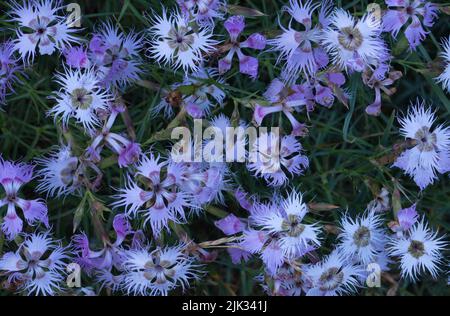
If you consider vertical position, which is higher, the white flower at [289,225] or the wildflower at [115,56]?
the wildflower at [115,56]

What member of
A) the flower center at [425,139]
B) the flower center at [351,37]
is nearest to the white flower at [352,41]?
the flower center at [351,37]

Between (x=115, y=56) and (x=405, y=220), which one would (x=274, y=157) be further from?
(x=115, y=56)

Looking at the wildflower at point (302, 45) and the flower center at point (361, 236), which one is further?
the flower center at point (361, 236)

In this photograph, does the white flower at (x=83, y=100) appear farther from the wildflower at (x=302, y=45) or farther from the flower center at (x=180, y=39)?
the wildflower at (x=302, y=45)

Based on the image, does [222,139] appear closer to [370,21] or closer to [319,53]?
[319,53]

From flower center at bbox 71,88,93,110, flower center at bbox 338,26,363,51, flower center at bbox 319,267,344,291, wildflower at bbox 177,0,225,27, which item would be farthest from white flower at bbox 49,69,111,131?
flower center at bbox 319,267,344,291

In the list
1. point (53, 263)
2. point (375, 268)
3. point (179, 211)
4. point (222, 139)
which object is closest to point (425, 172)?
point (375, 268)
